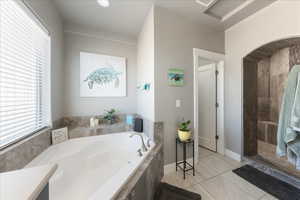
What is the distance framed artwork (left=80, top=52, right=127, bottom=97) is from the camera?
84.0 inches

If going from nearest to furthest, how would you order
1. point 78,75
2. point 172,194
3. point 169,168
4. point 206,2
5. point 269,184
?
point 172,194 < point 269,184 < point 206,2 < point 169,168 < point 78,75

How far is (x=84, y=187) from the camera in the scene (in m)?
1.35

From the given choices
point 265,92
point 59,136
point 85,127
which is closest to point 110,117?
point 85,127

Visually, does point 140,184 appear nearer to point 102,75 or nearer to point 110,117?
point 110,117

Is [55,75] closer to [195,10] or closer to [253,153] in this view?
[195,10]

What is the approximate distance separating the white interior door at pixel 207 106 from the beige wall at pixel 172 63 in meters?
0.83

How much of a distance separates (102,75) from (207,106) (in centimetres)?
247

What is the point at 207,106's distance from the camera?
2586mm

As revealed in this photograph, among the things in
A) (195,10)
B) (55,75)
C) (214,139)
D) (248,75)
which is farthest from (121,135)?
(248,75)

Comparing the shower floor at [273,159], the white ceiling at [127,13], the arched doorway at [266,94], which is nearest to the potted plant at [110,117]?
the white ceiling at [127,13]

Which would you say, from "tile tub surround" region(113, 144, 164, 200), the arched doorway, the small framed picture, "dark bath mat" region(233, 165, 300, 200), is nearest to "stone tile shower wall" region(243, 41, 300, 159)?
the arched doorway

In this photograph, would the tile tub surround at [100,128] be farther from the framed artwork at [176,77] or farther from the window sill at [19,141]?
the framed artwork at [176,77]

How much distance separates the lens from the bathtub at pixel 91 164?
3.32 ft

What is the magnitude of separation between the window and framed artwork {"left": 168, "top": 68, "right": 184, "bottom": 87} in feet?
5.75
